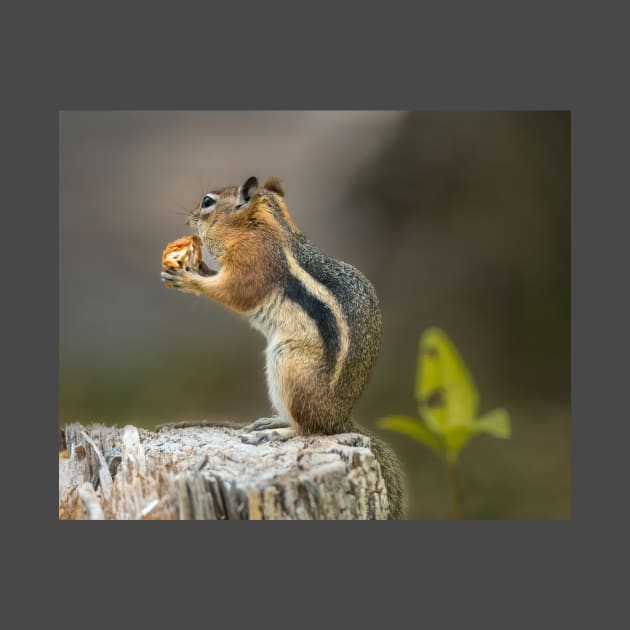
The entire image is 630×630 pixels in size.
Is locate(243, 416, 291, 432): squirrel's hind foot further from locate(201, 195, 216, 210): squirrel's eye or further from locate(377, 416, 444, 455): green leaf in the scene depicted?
locate(201, 195, 216, 210): squirrel's eye

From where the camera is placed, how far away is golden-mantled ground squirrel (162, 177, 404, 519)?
18.3 feet

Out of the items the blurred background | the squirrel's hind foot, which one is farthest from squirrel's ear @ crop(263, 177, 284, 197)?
the squirrel's hind foot

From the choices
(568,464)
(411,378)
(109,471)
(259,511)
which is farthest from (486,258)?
(109,471)

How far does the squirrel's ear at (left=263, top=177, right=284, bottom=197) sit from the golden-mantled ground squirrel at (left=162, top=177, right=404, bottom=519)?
1 centimetres

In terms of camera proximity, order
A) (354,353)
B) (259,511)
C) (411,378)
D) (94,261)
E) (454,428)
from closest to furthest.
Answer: (454,428) < (259,511) < (354,353) < (94,261) < (411,378)

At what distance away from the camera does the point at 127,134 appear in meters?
6.27

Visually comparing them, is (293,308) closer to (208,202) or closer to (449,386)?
(208,202)

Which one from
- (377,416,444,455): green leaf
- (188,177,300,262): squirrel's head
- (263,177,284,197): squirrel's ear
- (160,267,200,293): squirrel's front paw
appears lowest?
(377,416,444,455): green leaf

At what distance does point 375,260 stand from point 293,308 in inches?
64.8

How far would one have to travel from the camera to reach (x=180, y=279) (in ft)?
19.4

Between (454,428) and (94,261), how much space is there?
3.32 metres

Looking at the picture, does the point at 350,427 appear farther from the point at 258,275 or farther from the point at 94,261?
the point at 94,261

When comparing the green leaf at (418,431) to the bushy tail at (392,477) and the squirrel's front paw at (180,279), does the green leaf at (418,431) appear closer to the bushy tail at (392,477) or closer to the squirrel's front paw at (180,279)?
the bushy tail at (392,477)

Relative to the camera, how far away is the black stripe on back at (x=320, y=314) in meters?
5.60
